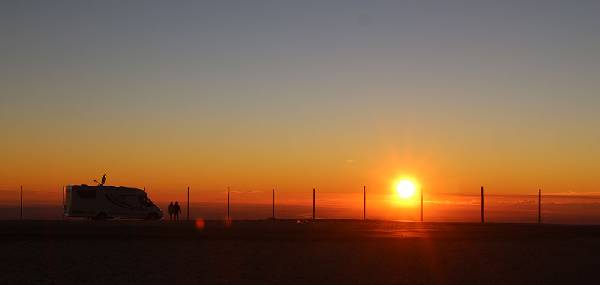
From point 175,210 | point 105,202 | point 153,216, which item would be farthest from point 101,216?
point 175,210

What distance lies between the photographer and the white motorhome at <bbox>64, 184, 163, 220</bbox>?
4950 cm

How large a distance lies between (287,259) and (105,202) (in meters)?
30.1

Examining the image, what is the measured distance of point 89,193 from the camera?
49.8 m

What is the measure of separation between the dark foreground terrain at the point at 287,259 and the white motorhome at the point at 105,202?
19.4 meters

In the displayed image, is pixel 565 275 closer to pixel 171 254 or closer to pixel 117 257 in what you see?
pixel 171 254

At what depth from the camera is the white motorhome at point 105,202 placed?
49.5 meters

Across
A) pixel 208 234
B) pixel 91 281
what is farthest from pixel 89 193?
pixel 91 281

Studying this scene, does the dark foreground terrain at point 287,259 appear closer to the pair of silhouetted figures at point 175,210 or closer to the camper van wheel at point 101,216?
the camper van wheel at point 101,216

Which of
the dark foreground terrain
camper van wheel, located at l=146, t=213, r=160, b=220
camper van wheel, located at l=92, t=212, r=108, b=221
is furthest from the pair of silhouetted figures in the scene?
the dark foreground terrain

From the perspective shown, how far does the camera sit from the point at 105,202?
50.2m

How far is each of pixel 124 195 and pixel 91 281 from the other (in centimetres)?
3278

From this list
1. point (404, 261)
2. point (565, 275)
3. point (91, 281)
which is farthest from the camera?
point (404, 261)

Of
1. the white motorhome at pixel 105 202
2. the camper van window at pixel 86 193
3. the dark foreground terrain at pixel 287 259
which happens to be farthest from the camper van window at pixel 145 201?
the dark foreground terrain at pixel 287 259

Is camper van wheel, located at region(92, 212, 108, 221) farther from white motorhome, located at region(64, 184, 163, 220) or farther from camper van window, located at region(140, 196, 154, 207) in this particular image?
camper van window, located at region(140, 196, 154, 207)
